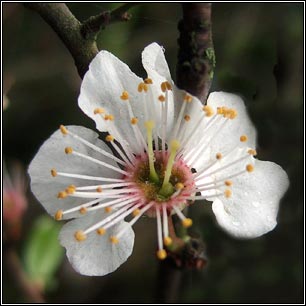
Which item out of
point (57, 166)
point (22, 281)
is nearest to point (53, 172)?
point (57, 166)

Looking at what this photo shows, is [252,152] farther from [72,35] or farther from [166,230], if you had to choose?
[72,35]

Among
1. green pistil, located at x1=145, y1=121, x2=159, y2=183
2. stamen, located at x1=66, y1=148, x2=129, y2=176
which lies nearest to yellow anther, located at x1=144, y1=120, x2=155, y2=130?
green pistil, located at x1=145, y1=121, x2=159, y2=183

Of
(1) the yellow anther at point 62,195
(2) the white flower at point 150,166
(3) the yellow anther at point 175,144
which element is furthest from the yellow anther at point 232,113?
(1) the yellow anther at point 62,195

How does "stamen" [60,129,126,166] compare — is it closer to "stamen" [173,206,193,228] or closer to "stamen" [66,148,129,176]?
"stamen" [66,148,129,176]

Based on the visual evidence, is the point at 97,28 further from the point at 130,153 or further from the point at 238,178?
the point at 238,178

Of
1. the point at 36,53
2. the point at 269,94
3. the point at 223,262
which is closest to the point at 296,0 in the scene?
the point at 269,94
